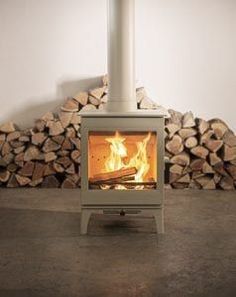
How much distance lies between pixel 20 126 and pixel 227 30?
180 cm

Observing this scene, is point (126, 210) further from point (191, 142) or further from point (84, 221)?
point (191, 142)

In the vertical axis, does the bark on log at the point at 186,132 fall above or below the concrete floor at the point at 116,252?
above

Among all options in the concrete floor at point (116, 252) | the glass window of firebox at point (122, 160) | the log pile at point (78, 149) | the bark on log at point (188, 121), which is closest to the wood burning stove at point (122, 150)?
the glass window of firebox at point (122, 160)

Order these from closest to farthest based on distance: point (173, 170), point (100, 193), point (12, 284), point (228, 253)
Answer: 1. point (12, 284)
2. point (228, 253)
3. point (100, 193)
4. point (173, 170)

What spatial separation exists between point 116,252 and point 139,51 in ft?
6.29

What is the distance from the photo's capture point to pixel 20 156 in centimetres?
394

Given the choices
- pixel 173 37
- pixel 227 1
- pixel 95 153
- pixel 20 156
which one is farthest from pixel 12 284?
pixel 227 1

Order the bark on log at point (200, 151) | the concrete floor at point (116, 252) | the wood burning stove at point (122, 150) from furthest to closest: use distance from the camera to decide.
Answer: the bark on log at point (200, 151) → the wood burning stove at point (122, 150) → the concrete floor at point (116, 252)

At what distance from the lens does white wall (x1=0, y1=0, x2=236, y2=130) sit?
394 centimetres

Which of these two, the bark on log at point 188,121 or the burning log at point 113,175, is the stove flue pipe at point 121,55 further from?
the bark on log at point 188,121

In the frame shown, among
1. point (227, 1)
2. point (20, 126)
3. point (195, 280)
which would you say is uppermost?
point (227, 1)

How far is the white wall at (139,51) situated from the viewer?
155 inches

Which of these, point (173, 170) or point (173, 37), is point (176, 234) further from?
point (173, 37)

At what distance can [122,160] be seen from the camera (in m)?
2.90
